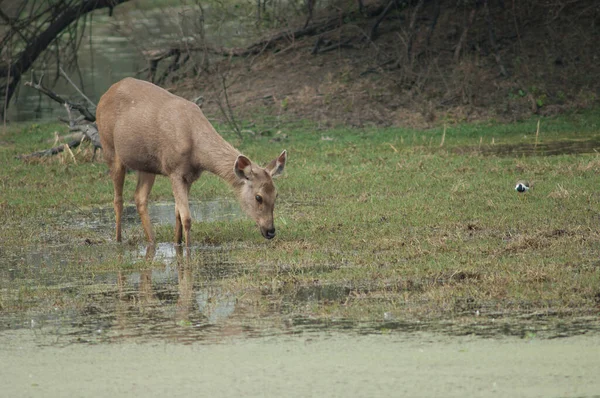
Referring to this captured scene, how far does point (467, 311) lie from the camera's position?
8180mm

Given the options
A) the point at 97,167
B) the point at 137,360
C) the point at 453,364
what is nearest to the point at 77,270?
the point at 137,360

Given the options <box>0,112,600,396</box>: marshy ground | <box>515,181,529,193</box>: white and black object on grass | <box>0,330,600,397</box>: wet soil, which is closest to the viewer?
<box>0,330,600,397</box>: wet soil

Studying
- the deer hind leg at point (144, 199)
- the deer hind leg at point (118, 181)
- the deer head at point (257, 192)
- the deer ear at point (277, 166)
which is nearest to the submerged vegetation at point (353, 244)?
the deer hind leg at point (144, 199)

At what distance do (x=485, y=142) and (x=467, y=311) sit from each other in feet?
33.8

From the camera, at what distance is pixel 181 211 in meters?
11.6

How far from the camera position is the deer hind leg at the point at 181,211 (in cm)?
1154

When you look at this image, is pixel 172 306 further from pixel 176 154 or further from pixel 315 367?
pixel 176 154

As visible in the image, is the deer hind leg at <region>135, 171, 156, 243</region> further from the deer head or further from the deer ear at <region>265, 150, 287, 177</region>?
the deer ear at <region>265, 150, 287, 177</region>

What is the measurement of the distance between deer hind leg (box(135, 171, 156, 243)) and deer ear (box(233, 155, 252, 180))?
1.30m

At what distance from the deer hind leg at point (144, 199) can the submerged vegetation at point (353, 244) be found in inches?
6.5

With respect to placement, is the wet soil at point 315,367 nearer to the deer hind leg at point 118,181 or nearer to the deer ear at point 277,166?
the deer ear at point 277,166

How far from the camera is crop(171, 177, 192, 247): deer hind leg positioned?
37.9 ft

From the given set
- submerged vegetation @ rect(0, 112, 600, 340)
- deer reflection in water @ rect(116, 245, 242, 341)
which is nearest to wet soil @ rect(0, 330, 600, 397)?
deer reflection in water @ rect(116, 245, 242, 341)

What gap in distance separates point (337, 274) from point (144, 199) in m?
3.51
